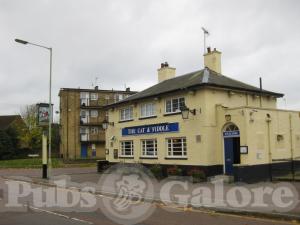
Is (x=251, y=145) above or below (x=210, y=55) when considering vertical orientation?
below

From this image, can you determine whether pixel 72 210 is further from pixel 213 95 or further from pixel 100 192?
pixel 213 95

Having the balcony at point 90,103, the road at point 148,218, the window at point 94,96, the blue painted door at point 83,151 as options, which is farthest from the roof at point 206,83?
the blue painted door at point 83,151

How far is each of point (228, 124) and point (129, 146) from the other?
9.53m

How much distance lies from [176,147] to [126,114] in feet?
22.1

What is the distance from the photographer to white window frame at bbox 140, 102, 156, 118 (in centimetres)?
2757

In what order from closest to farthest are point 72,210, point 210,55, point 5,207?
point 72,210, point 5,207, point 210,55

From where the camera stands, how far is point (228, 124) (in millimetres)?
22844

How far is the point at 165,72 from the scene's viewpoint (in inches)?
1262

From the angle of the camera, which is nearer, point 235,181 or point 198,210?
point 198,210

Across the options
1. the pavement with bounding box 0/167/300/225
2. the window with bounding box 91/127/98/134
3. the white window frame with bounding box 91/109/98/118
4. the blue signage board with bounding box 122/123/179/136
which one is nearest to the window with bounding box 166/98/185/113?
the blue signage board with bounding box 122/123/179/136

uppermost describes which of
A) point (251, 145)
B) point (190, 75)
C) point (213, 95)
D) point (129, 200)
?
point (190, 75)

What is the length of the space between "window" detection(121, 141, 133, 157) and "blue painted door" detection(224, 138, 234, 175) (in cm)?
880

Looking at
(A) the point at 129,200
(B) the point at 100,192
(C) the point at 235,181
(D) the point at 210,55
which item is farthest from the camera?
(D) the point at 210,55

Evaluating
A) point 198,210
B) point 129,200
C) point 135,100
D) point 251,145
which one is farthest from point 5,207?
point 135,100
